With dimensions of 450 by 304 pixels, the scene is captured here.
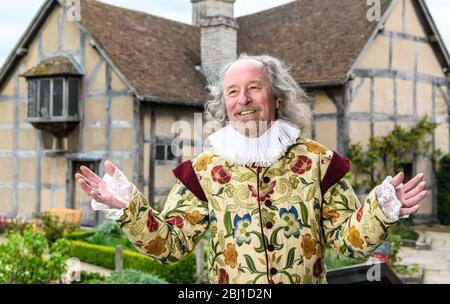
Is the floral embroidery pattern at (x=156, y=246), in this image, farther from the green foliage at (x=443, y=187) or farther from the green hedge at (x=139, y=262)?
the green foliage at (x=443, y=187)

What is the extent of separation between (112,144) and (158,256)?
9.47 meters

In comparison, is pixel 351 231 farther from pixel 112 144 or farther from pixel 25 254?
pixel 112 144

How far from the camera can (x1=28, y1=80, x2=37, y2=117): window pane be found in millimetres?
11780

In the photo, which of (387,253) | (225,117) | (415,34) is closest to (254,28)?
(415,34)

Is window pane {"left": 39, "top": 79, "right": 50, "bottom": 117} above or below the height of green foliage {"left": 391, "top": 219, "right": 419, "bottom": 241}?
above

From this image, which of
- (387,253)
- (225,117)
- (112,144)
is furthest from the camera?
(112,144)

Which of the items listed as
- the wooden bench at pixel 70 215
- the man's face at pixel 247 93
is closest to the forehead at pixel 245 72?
the man's face at pixel 247 93

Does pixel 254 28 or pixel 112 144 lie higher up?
pixel 254 28

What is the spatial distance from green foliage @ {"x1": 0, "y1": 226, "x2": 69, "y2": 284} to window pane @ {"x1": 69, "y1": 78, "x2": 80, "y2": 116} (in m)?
6.00

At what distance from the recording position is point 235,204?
202cm

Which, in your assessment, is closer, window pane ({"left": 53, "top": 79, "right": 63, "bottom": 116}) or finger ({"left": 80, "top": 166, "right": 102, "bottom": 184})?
finger ({"left": 80, "top": 166, "right": 102, "bottom": 184})

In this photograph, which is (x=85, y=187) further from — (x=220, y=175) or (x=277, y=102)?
(x=277, y=102)

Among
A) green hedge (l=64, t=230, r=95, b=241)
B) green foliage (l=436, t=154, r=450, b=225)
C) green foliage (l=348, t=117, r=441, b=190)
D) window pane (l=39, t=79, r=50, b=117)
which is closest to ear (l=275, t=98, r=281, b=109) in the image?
green hedge (l=64, t=230, r=95, b=241)

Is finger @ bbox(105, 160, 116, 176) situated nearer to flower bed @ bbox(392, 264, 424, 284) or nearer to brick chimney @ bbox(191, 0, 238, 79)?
flower bed @ bbox(392, 264, 424, 284)
